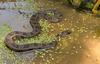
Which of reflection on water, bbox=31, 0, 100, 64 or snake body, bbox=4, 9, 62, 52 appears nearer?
reflection on water, bbox=31, 0, 100, 64

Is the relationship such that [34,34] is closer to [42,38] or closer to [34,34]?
[34,34]

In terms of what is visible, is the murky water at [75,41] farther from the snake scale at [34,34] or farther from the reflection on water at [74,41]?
the snake scale at [34,34]

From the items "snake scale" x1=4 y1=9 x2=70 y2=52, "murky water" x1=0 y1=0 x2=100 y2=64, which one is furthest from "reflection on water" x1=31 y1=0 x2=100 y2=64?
"snake scale" x1=4 y1=9 x2=70 y2=52

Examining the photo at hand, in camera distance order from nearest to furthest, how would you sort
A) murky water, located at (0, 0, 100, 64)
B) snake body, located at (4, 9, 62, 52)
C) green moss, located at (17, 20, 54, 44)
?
murky water, located at (0, 0, 100, 64)
snake body, located at (4, 9, 62, 52)
green moss, located at (17, 20, 54, 44)

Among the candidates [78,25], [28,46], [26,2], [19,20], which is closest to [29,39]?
[28,46]

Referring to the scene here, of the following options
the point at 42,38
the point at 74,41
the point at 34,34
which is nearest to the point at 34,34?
the point at 34,34

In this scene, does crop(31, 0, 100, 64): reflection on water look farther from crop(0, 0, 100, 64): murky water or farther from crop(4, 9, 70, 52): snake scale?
crop(4, 9, 70, 52): snake scale

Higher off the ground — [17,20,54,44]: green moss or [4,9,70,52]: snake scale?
[4,9,70,52]: snake scale

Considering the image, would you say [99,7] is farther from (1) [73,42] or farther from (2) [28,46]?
(2) [28,46]
